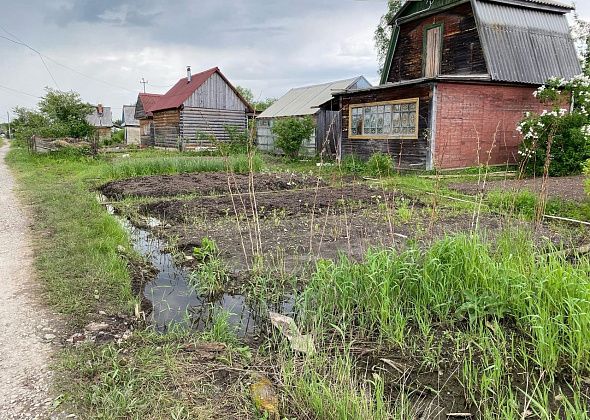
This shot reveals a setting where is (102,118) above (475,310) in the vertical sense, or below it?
above

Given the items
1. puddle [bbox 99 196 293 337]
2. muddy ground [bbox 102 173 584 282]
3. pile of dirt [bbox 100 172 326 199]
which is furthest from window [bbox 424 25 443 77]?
puddle [bbox 99 196 293 337]

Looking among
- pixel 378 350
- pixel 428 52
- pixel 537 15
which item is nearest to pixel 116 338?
pixel 378 350

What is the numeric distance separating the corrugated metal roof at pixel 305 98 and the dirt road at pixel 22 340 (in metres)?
18.6

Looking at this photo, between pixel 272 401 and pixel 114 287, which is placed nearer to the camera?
pixel 272 401

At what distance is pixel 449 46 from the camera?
15.5 metres

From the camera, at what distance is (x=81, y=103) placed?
74.1 ft

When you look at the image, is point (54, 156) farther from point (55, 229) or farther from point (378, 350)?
point (378, 350)

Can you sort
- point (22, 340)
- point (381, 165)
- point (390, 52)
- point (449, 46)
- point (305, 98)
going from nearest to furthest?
point (22, 340) → point (381, 165) → point (449, 46) → point (390, 52) → point (305, 98)

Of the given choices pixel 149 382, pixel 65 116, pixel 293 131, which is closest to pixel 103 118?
pixel 65 116

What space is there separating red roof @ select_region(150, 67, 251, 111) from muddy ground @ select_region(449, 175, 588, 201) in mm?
20722

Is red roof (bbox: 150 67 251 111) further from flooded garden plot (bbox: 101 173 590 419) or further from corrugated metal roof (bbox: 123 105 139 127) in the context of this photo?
flooded garden plot (bbox: 101 173 590 419)

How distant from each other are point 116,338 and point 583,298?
3127 millimetres

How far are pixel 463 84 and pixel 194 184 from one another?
871 cm

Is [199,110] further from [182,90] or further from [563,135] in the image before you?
[563,135]
